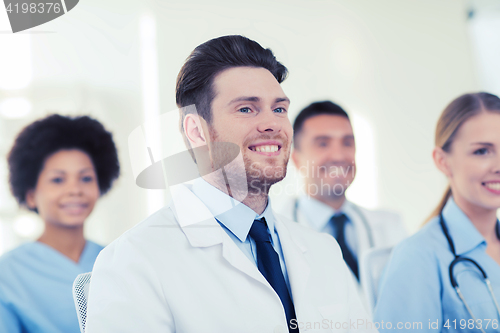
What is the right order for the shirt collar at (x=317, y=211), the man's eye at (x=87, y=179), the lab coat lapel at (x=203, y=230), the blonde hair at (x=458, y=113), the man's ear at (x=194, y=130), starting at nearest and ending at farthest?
the lab coat lapel at (x=203, y=230) < the man's ear at (x=194, y=130) < the blonde hair at (x=458, y=113) < the man's eye at (x=87, y=179) < the shirt collar at (x=317, y=211)

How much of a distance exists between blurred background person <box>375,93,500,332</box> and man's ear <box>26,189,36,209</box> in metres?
1.27

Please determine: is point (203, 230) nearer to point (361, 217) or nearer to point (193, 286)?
point (193, 286)

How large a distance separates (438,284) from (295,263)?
18.8 inches

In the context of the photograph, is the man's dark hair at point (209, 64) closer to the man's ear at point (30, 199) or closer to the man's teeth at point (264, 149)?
the man's teeth at point (264, 149)

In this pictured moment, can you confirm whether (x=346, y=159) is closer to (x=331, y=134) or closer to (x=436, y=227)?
(x=331, y=134)

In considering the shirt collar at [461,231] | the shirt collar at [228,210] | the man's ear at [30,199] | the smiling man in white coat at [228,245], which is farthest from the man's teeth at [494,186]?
the man's ear at [30,199]

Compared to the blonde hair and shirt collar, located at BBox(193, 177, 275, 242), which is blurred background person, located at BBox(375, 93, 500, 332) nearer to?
the blonde hair

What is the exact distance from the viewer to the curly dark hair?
1.42 m

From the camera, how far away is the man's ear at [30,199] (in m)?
1.44

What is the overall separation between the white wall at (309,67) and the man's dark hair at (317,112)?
0.49ft

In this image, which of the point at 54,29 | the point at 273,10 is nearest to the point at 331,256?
the point at 273,10

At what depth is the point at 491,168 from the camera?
1129mm

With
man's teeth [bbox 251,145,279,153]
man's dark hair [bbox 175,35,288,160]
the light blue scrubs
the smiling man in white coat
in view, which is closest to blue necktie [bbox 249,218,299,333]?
the smiling man in white coat

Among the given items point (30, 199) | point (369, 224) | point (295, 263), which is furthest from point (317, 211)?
point (30, 199)
